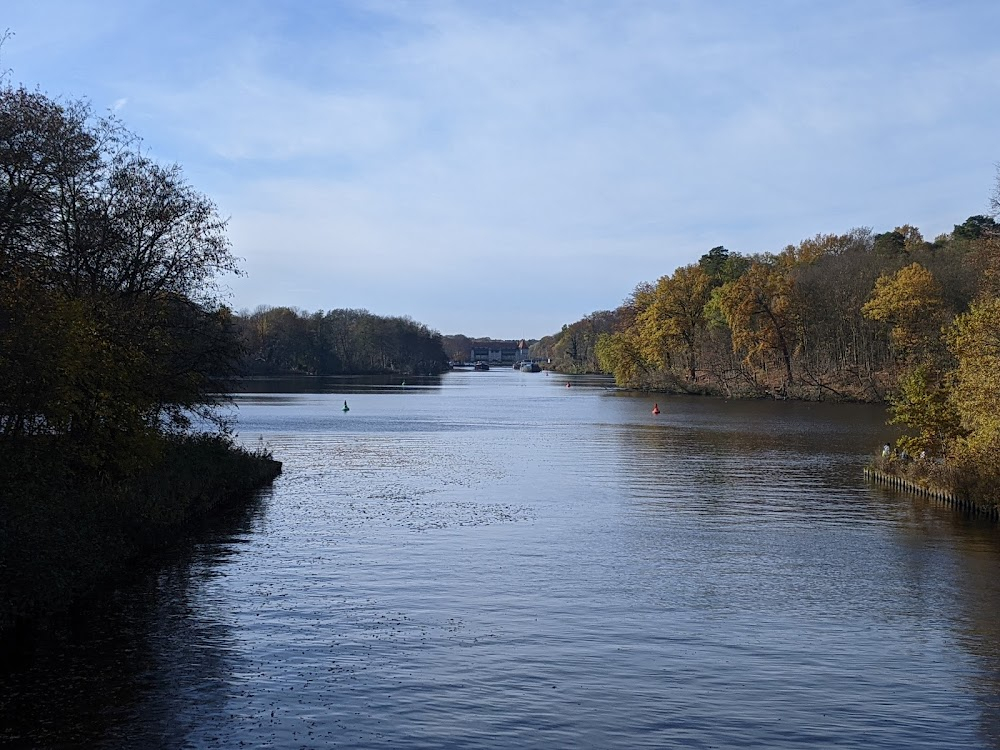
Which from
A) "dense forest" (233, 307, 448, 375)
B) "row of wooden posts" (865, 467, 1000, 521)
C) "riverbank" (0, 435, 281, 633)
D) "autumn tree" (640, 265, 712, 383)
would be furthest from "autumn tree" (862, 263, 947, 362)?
"dense forest" (233, 307, 448, 375)

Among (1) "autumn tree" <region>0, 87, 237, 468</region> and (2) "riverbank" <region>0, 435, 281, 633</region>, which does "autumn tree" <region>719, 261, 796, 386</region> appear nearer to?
(1) "autumn tree" <region>0, 87, 237, 468</region>

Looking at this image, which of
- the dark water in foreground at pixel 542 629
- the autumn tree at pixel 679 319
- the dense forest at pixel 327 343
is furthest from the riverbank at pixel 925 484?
the dense forest at pixel 327 343

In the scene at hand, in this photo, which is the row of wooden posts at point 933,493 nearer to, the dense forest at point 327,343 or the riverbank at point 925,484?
the riverbank at point 925,484

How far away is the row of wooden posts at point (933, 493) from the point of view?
86.7ft

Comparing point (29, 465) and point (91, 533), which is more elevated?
point (29, 465)

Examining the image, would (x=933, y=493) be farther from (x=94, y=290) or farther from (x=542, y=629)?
(x=94, y=290)

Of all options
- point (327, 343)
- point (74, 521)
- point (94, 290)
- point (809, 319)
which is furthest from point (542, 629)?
Result: point (327, 343)

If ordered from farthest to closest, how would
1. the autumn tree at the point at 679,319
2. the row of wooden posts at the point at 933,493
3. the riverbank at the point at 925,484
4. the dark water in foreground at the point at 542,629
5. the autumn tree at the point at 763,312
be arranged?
1. the autumn tree at the point at 679,319
2. the autumn tree at the point at 763,312
3. the riverbank at the point at 925,484
4. the row of wooden posts at the point at 933,493
5. the dark water in foreground at the point at 542,629

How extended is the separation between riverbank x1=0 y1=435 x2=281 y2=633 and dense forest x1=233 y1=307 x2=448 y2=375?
112 meters

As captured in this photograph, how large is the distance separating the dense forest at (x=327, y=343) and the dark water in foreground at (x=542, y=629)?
11353 centimetres

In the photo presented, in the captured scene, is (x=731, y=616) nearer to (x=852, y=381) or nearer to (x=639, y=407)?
(x=639, y=407)

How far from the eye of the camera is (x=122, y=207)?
28453 millimetres

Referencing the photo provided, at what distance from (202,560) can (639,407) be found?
6540cm

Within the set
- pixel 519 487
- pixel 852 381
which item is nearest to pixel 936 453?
pixel 519 487
